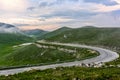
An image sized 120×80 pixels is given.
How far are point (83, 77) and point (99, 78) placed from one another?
1587 mm

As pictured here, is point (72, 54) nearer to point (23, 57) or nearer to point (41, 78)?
point (23, 57)

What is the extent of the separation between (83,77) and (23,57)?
500 ft

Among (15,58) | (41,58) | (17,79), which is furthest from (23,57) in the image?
(17,79)

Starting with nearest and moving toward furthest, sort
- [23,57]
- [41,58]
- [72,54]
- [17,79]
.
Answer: [17,79]
[72,54]
[41,58]
[23,57]

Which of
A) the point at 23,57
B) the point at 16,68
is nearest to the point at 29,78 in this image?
the point at 16,68

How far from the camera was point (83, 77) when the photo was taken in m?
29.5

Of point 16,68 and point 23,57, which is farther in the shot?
point 23,57

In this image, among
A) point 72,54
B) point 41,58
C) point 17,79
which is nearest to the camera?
point 17,79

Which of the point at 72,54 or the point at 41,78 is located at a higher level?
the point at 41,78

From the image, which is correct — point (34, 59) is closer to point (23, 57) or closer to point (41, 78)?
point (23, 57)

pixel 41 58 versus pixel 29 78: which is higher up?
pixel 29 78

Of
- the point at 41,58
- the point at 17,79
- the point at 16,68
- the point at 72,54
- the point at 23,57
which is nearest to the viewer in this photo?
the point at 17,79

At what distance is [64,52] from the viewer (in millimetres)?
152625

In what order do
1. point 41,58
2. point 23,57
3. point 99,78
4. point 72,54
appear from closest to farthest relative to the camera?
point 99,78, point 72,54, point 41,58, point 23,57
